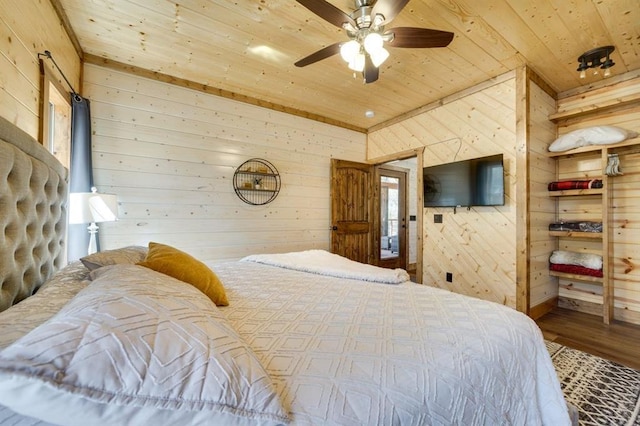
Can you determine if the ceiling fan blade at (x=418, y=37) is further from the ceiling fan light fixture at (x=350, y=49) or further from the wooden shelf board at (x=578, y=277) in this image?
the wooden shelf board at (x=578, y=277)

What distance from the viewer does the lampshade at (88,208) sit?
6.94ft

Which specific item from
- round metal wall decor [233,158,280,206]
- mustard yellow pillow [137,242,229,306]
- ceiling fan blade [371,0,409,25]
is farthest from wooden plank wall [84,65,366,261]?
ceiling fan blade [371,0,409,25]

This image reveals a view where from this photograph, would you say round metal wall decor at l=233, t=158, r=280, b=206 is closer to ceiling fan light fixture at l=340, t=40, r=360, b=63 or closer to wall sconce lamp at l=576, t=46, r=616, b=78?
ceiling fan light fixture at l=340, t=40, r=360, b=63

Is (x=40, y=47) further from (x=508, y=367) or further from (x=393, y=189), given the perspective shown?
(x=393, y=189)

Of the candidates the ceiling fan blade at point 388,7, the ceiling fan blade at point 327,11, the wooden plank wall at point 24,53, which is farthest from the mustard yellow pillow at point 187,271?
the ceiling fan blade at point 388,7

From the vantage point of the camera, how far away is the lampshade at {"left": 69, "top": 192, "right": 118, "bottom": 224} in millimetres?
2115

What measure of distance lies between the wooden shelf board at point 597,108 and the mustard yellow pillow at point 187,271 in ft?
13.2

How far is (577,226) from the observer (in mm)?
3092

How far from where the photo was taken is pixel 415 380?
81 cm

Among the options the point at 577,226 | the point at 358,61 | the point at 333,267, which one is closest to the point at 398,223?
the point at 577,226

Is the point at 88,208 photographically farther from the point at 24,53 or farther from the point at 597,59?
the point at 597,59

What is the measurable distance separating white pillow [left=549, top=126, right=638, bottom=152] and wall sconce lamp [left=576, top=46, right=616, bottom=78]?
22.2 inches

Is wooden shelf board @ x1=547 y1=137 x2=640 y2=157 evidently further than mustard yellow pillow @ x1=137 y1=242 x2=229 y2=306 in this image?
Yes

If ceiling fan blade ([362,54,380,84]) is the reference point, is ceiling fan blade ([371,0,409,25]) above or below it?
above
